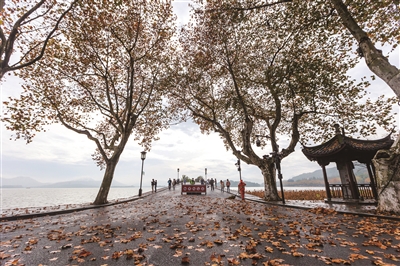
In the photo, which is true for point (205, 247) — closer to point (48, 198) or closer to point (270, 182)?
point (270, 182)

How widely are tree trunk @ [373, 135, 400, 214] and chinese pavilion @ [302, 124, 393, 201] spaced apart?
4.95m

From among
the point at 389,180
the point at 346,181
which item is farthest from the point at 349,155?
the point at 389,180

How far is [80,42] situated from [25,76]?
4683 mm

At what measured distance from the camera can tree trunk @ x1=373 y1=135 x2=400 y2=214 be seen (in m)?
7.82

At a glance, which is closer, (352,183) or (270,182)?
(352,183)

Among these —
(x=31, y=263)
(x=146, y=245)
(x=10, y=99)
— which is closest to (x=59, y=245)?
(x=31, y=263)

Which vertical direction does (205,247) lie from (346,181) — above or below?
below

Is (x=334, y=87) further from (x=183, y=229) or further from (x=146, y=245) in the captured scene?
(x=146, y=245)

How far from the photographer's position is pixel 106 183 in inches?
562

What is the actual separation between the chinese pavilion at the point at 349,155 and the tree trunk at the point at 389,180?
4953 millimetres

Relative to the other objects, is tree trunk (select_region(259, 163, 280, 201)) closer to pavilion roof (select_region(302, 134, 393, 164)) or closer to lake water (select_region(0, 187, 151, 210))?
pavilion roof (select_region(302, 134, 393, 164))

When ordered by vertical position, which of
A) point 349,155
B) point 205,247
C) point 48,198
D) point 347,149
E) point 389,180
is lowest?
point 48,198

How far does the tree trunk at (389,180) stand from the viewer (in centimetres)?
782

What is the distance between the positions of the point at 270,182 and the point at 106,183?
14.0 metres
